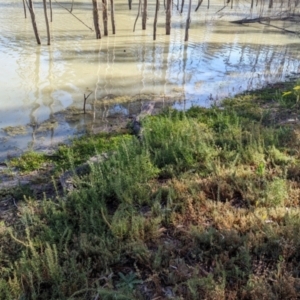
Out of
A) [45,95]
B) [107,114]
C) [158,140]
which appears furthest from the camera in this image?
[45,95]

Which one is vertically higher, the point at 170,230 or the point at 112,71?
the point at 170,230

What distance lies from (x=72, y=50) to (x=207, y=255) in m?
11.7

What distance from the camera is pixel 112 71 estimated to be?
1158 centimetres

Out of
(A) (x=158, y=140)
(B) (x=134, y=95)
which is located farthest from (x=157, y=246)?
(B) (x=134, y=95)

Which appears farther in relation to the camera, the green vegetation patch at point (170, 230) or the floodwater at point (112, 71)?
the floodwater at point (112, 71)

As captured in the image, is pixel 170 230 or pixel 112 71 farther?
pixel 112 71

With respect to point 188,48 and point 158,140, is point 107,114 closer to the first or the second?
point 158,140

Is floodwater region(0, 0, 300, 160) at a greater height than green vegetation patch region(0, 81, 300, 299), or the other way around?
green vegetation patch region(0, 81, 300, 299)

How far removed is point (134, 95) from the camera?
381 inches

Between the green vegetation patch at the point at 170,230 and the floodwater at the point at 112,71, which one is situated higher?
the green vegetation patch at the point at 170,230

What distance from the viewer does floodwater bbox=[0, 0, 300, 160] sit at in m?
8.09

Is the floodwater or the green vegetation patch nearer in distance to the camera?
the green vegetation patch

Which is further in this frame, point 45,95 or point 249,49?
point 249,49

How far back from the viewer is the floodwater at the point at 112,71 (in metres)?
8.09
